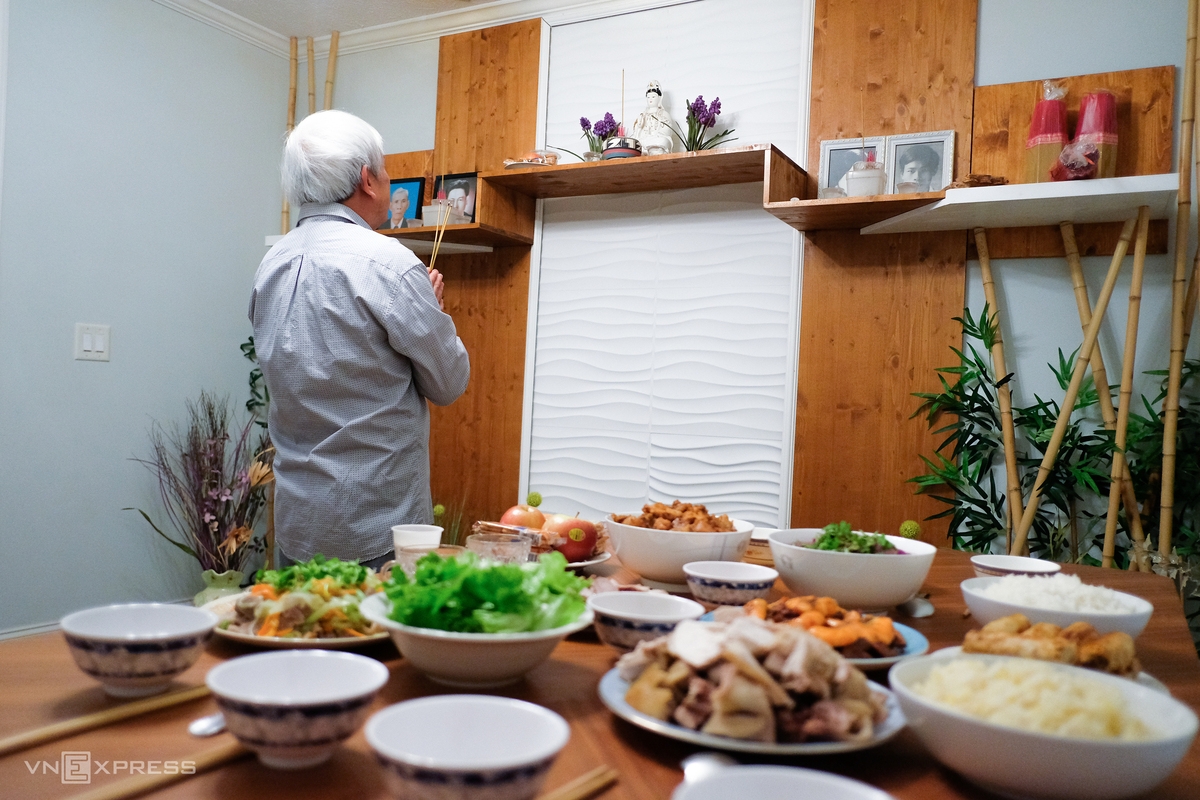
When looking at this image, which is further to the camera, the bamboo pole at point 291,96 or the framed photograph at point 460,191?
the bamboo pole at point 291,96

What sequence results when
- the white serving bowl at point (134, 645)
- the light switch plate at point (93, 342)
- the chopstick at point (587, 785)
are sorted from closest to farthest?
the chopstick at point (587, 785)
the white serving bowl at point (134, 645)
the light switch plate at point (93, 342)

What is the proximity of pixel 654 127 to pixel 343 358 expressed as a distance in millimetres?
2092

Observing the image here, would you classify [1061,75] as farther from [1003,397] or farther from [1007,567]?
[1007,567]

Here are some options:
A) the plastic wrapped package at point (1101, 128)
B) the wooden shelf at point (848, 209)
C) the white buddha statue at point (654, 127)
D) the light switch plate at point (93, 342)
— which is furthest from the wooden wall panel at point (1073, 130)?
the light switch plate at point (93, 342)

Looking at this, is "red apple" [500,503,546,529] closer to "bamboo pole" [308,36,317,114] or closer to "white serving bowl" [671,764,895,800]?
"white serving bowl" [671,764,895,800]

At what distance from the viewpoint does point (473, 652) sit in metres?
0.77

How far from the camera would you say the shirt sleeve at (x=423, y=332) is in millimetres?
1884

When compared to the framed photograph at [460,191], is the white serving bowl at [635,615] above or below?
below

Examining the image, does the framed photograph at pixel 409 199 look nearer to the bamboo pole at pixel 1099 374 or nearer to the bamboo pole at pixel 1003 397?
the bamboo pole at pixel 1003 397

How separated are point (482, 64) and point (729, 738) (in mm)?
4058

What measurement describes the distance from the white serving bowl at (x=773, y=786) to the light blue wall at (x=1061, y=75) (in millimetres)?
2945

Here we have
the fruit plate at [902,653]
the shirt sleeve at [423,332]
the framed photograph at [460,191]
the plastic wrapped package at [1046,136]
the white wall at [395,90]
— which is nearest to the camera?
the fruit plate at [902,653]

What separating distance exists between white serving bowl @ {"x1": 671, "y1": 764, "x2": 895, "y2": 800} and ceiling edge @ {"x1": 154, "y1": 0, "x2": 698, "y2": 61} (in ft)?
12.3

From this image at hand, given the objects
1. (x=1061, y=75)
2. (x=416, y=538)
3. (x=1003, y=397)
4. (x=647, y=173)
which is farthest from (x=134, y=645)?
(x=1061, y=75)
